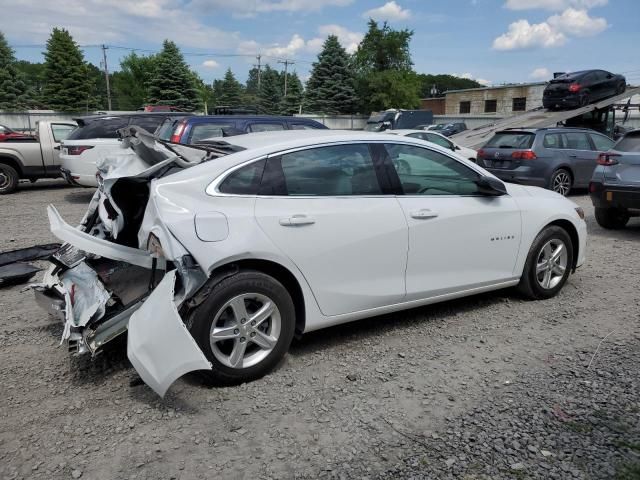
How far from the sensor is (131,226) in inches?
156

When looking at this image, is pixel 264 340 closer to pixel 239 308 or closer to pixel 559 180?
pixel 239 308

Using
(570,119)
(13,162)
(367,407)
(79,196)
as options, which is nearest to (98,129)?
(79,196)

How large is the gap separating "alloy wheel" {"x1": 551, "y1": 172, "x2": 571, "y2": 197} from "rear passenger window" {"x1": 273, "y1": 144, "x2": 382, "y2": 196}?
843 cm

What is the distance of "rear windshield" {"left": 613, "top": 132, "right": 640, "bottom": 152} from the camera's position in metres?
7.80

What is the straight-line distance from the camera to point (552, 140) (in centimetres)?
1131

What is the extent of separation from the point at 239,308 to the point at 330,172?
1.25 metres

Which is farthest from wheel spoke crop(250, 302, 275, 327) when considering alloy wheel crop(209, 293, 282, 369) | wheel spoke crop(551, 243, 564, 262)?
wheel spoke crop(551, 243, 564, 262)

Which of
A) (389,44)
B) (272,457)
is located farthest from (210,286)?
(389,44)

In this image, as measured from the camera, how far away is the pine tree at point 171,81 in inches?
1751

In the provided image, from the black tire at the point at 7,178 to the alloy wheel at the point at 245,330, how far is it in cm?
1182

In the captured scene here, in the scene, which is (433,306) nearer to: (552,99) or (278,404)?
(278,404)

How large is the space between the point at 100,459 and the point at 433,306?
3.18 metres

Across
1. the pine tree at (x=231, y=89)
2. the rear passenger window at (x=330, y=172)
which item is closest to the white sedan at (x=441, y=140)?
the rear passenger window at (x=330, y=172)

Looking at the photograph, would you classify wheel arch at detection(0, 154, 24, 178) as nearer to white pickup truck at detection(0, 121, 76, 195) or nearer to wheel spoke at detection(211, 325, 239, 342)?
white pickup truck at detection(0, 121, 76, 195)
